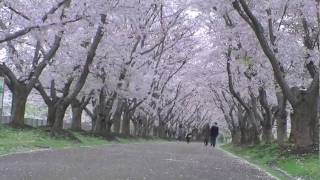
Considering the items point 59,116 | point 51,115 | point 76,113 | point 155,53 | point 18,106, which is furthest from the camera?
point 155,53

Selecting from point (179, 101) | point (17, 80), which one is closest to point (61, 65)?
point (17, 80)

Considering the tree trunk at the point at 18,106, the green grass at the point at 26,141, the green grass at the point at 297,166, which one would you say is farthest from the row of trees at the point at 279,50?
the tree trunk at the point at 18,106

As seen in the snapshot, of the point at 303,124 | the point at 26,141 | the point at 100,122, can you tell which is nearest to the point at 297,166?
the point at 303,124

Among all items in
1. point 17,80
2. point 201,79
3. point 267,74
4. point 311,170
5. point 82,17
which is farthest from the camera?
point 201,79

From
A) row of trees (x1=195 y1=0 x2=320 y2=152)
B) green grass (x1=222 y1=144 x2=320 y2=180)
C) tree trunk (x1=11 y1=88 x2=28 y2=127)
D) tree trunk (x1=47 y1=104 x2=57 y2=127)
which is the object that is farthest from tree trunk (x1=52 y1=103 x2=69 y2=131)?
green grass (x1=222 y1=144 x2=320 y2=180)

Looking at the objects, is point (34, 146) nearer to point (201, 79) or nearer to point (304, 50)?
point (304, 50)

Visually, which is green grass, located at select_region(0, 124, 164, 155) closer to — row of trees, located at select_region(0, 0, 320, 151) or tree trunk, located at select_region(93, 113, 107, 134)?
row of trees, located at select_region(0, 0, 320, 151)

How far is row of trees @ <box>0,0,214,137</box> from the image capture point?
20.3 meters

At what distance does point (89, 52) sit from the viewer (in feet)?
80.1

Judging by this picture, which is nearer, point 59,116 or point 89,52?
point 89,52

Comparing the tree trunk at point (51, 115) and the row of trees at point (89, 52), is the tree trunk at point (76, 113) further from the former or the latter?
the tree trunk at point (51, 115)

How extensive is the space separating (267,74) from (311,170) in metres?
13.4

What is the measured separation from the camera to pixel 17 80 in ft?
79.0

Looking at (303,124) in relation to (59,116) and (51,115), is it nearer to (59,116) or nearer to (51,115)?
(59,116)
